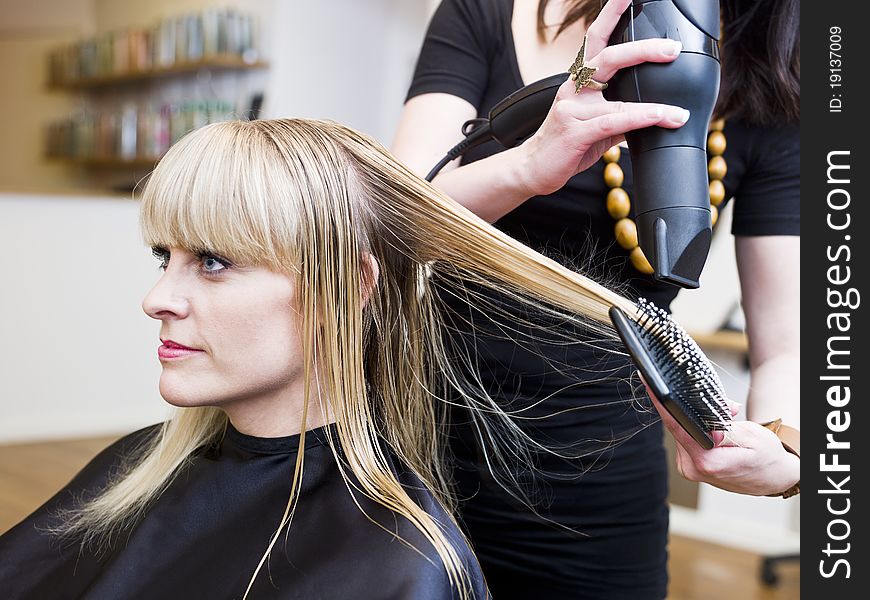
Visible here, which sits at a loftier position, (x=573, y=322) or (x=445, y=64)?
(x=445, y=64)

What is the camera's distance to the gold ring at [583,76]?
68cm

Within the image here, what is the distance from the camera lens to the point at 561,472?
934 millimetres

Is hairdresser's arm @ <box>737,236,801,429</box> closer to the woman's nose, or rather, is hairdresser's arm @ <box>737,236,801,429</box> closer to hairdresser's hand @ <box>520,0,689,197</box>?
hairdresser's hand @ <box>520,0,689,197</box>

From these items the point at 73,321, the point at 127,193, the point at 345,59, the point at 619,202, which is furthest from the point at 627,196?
the point at 345,59

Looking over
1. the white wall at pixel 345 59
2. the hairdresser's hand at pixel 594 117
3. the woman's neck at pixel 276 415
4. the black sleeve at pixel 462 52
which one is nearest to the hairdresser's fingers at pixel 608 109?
the hairdresser's hand at pixel 594 117

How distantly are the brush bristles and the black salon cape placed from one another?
10.5 inches

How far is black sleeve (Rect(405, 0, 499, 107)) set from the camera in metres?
0.91

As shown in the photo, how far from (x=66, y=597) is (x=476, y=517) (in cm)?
43

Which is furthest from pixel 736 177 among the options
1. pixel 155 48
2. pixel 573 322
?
pixel 155 48

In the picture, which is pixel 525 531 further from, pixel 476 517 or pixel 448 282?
pixel 448 282

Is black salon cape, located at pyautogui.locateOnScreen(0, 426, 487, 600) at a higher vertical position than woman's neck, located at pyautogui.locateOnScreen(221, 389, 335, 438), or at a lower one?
lower

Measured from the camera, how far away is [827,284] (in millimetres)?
730

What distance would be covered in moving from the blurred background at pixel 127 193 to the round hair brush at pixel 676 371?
74.9 inches

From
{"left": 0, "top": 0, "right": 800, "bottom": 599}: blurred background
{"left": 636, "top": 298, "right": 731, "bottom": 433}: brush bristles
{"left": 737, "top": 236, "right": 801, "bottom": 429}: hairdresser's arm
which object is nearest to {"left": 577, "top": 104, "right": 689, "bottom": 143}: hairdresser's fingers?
{"left": 636, "top": 298, "right": 731, "bottom": 433}: brush bristles
